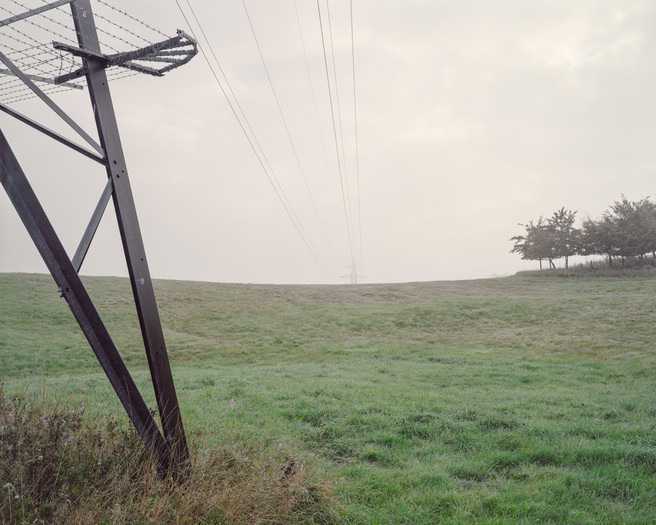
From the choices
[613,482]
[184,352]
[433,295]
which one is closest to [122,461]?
[613,482]

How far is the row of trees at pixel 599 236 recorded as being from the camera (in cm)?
4059

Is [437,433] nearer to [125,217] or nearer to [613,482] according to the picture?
[613,482]

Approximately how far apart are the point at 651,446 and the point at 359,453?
4364 mm

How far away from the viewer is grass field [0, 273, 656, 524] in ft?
15.8

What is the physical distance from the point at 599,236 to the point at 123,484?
49.2 meters

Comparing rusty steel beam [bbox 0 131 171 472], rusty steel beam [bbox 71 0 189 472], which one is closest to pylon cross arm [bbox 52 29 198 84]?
rusty steel beam [bbox 71 0 189 472]

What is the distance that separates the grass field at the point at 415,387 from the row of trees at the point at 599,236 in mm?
13203

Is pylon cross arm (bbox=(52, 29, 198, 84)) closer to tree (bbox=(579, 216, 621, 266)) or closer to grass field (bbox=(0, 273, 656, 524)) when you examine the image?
grass field (bbox=(0, 273, 656, 524))

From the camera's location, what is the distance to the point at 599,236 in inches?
1670

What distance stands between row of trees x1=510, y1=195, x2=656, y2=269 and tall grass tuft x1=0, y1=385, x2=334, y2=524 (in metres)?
47.2

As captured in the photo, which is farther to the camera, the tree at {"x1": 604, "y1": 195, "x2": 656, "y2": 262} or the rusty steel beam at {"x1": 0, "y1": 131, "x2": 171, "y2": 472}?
the tree at {"x1": 604, "y1": 195, "x2": 656, "y2": 262}

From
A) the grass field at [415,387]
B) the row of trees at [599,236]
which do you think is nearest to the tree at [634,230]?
the row of trees at [599,236]

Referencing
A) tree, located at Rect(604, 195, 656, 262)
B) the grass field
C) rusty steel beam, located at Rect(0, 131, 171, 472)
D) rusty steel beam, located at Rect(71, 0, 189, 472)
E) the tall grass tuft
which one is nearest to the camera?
rusty steel beam, located at Rect(0, 131, 171, 472)

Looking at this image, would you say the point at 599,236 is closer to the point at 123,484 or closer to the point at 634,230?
the point at 634,230
